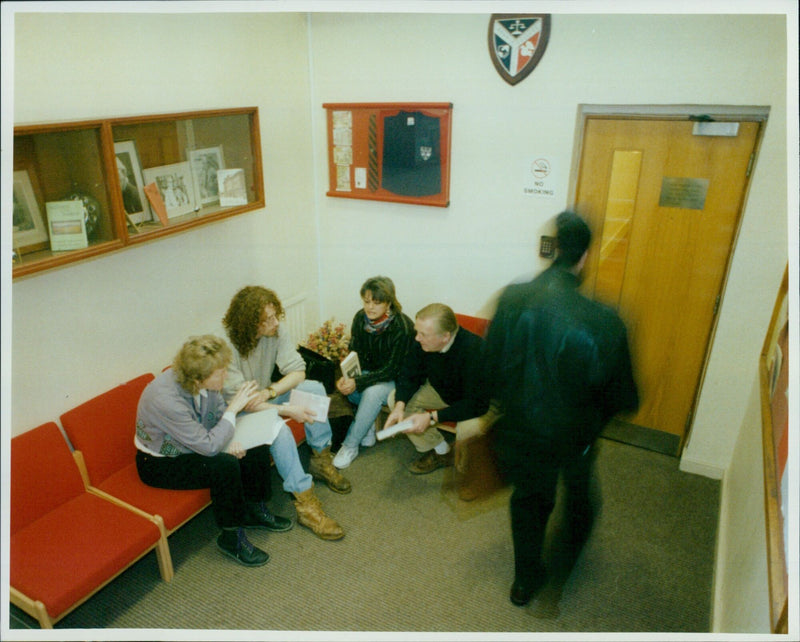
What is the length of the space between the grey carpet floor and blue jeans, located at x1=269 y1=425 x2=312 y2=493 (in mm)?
222

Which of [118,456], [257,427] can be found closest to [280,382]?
[257,427]

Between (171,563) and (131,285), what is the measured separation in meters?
1.38

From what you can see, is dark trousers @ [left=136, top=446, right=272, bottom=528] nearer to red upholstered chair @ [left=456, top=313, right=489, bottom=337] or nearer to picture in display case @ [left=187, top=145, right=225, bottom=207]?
picture in display case @ [left=187, top=145, right=225, bottom=207]

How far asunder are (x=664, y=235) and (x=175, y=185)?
9.01 feet

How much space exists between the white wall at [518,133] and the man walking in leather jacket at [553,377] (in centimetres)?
132

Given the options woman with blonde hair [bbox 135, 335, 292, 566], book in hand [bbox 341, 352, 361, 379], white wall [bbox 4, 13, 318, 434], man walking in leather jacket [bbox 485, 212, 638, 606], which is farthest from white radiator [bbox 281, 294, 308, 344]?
man walking in leather jacket [bbox 485, 212, 638, 606]

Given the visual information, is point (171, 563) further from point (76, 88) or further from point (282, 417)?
point (76, 88)

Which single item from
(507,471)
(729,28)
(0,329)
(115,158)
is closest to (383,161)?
(115,158)

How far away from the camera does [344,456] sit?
11.3 feet

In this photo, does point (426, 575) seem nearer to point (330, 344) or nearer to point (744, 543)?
point (744, 543)

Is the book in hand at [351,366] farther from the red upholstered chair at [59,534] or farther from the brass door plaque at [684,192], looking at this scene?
the brass door plaque at [684,192]

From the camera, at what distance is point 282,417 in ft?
10.5

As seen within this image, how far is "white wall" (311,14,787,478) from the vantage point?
9.23 ft

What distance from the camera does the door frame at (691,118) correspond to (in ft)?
9.39
